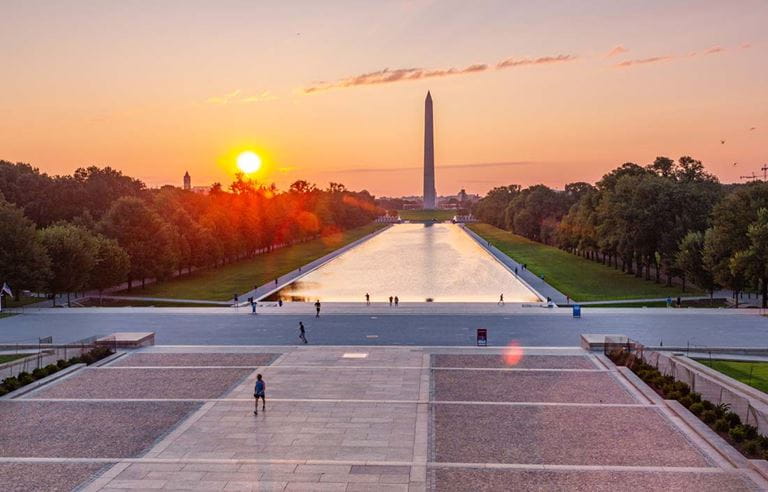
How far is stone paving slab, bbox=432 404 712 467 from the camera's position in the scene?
57.3 ft

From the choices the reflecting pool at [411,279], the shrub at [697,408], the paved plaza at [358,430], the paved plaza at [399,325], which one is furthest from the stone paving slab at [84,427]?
the reflecting pool at [411,279]

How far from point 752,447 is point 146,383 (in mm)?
20366

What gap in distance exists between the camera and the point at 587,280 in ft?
224

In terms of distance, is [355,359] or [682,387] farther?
[355,359]

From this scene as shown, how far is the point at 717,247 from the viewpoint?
5266 cm

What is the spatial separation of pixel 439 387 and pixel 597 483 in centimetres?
925

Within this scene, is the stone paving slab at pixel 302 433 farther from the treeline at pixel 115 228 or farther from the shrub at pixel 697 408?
the treeline at pixel 115 228

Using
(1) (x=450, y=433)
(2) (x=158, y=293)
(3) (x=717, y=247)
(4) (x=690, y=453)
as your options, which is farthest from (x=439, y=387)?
(2) (x=158, y=293)

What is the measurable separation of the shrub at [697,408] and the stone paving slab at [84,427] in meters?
16.0

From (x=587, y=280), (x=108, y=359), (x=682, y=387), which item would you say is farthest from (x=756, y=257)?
(x=108, y=359)

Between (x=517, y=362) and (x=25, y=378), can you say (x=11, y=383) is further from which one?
(x=517, y=362)

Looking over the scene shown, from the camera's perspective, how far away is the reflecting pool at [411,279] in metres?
56.8

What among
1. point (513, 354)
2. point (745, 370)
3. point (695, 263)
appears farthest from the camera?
point (695, 263)

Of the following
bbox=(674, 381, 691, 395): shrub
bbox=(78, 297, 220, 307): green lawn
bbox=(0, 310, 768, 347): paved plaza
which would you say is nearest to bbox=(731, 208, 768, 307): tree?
bbox=(0, 310, 768, 347): paved plaza
